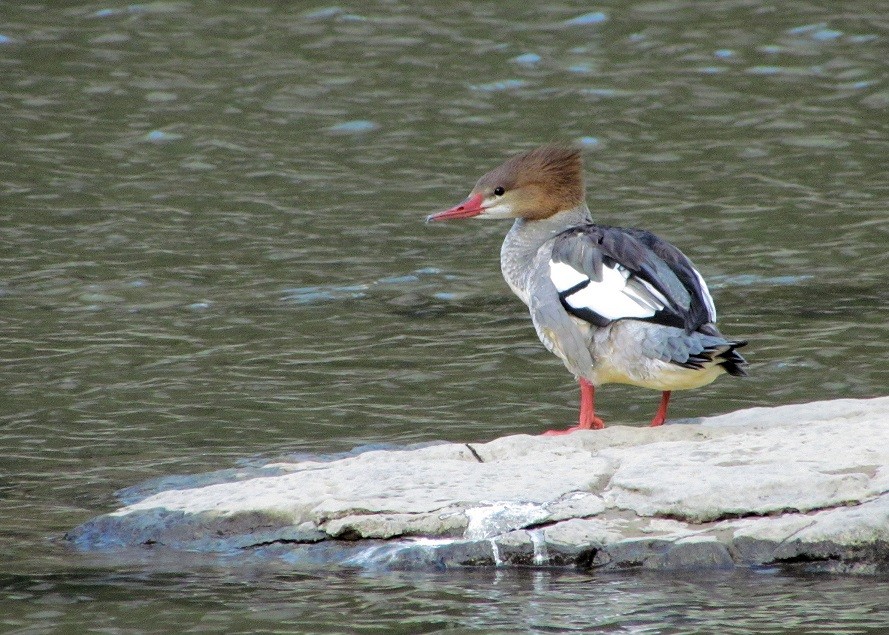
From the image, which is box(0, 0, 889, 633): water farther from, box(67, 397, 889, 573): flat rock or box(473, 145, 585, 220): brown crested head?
box(473, 145, 585, 220): brown crested head

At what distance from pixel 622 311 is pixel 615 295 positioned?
3.0 inches

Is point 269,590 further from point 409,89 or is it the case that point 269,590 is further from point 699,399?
point 409,89

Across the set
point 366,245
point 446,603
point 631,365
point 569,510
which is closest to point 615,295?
point 631,365

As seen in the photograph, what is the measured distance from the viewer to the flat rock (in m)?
4.64

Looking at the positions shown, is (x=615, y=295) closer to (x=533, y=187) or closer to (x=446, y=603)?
(x=533, y=187)

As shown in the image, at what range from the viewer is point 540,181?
22.4 feet

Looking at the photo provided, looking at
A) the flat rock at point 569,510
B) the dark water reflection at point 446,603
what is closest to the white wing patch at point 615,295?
the flat rock at point 569,510

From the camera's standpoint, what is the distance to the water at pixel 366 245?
4.63 meters

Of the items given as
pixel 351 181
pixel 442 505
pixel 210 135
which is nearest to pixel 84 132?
pixel 210 135

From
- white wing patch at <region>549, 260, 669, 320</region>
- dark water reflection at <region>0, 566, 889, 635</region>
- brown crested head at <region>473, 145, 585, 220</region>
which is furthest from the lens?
brown crested head at <region>473, 145, 585, 220</region>

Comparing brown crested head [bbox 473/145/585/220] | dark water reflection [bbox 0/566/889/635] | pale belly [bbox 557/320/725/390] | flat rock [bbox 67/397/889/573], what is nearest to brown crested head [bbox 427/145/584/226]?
brown crested head [bbox 473/145/585/220]

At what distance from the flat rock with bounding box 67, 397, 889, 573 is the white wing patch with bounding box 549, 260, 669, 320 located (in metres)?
0.53

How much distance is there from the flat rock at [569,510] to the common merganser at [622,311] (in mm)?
337

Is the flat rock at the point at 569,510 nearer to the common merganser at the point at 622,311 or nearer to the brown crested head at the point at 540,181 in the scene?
the common merganser at the point at 622,311
